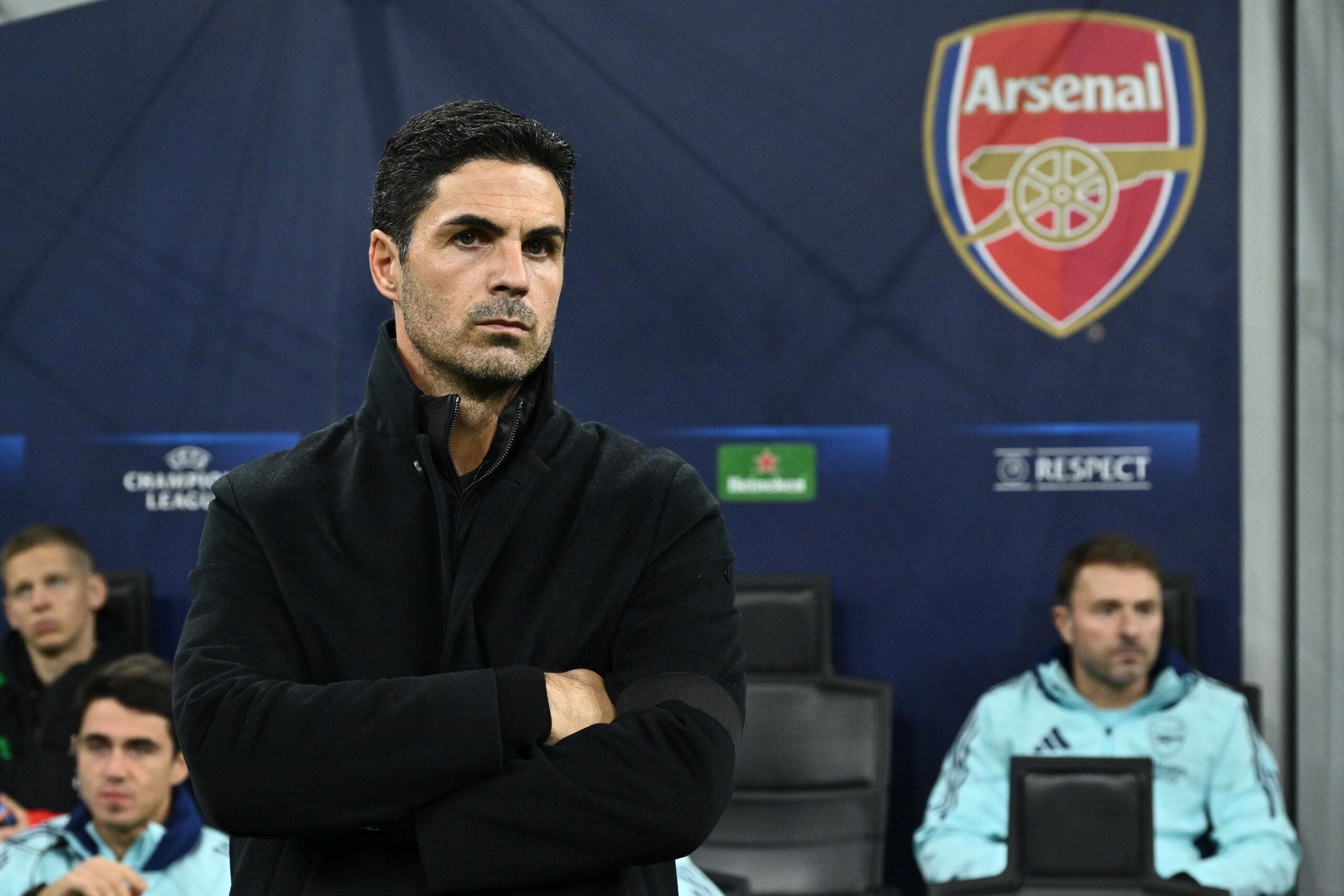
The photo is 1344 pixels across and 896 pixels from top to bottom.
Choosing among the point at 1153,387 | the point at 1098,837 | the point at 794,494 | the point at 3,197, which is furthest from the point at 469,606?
the point at 3,197

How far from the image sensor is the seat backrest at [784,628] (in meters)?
3.40

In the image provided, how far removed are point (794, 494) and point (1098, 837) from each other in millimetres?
1445

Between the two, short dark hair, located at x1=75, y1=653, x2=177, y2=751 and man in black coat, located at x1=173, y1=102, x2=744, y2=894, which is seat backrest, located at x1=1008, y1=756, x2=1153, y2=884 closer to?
man in black coat, located at x1=173, y1=102, x2=744, y2=894

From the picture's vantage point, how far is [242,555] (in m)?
1.24

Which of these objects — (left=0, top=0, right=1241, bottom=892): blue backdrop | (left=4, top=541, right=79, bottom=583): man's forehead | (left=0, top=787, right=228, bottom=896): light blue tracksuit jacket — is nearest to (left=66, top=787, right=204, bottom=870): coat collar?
(left=0, top=787, right=228, bottom=896): light blue tracksuit jacket

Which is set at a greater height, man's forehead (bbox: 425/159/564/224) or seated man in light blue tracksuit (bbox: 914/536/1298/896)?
man's forehead (bbox: 425/159/564/224)

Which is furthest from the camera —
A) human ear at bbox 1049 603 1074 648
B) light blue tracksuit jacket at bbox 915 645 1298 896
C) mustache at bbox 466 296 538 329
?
human ear at bbox 1049 603 1074 648

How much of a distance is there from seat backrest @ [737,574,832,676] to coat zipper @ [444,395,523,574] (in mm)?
2146

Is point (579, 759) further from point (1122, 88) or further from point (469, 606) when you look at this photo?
point (1122, 88)

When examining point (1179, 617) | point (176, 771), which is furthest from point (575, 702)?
point (1179, 617)

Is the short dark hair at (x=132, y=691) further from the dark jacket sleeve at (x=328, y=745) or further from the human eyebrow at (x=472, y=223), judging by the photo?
the human eyebrow at (x=472, y=223)

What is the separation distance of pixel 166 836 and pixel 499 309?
1.86 meters

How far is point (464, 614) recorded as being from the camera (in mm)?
1204

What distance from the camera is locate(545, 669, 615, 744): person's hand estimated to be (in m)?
1.19
